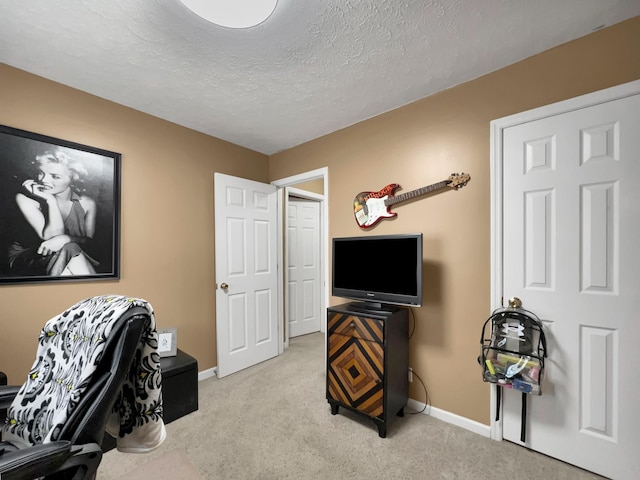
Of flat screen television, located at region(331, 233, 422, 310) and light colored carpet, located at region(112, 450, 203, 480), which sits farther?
flat screen television, located at region(331, 233, 422, 310)

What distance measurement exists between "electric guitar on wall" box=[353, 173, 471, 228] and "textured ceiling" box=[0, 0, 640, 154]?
711 millimetres

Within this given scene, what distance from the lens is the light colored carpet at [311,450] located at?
1637 mm

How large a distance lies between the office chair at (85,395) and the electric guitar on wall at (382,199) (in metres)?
1.89

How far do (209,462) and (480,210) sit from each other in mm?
2426

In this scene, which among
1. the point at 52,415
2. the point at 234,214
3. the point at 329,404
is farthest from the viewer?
the point at 234,214

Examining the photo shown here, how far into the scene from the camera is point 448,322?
2.11 meters

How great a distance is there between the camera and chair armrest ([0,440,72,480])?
0.76 m

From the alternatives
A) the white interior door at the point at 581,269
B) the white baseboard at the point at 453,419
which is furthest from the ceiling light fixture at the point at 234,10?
the white baseboard at the point at 453,419

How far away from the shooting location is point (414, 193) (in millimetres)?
2244

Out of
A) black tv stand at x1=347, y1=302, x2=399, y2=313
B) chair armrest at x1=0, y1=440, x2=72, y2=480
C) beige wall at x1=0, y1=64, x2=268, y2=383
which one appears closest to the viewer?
chair armrest at x1=0, y1=440, x2=72, y2=480

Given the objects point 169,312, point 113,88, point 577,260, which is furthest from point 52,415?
point 577,260

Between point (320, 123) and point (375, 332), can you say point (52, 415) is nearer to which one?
point (375, 332)

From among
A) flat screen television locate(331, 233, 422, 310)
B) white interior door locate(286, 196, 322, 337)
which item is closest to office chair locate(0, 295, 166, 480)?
flat screen television locate(331, 233, 422, 310)

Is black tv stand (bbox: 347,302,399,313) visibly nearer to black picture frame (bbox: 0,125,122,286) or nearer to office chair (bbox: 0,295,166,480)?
office chair (bbox: 0,295,166,480)
